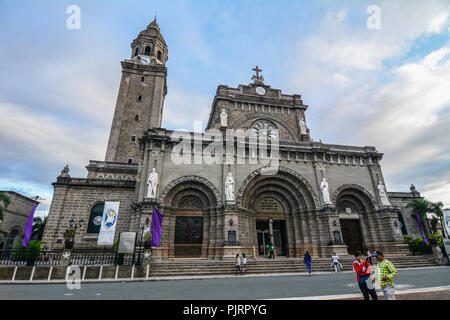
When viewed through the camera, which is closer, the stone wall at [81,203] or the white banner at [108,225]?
the white banner at [108,225]

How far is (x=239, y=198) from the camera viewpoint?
810 inches

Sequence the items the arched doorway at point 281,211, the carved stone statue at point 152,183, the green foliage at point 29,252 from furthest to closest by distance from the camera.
Answer: the arched doorway at point 281,211 < the carved stone statue at point 152,183 < the green foliage at point 29,252

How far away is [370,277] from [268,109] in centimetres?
2637

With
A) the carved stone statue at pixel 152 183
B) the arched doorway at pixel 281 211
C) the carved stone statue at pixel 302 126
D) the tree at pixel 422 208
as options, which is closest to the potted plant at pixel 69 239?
the carved stone statue at pixel 152 183

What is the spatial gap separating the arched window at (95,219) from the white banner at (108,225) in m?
2.45

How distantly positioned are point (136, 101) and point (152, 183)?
21862 mm

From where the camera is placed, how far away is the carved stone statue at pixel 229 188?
1975 centimetres

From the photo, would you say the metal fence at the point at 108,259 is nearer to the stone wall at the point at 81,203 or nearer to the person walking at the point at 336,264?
the stone wall at the point at 81,203

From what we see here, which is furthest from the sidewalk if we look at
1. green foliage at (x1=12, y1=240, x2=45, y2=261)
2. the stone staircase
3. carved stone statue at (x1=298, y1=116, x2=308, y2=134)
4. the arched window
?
carved stone statue at (x1=298, y1=116, x2=308, y2=134)

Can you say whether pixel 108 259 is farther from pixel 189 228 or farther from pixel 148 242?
pixel 189 228

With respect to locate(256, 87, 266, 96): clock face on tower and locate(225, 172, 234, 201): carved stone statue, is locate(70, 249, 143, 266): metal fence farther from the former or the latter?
locate(256, 87, 266, 96): clock face on tower
